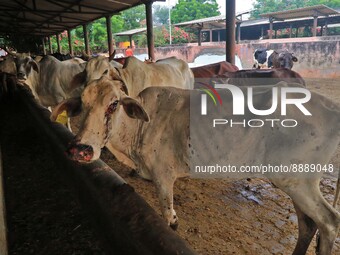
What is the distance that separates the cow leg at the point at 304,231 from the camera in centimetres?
242

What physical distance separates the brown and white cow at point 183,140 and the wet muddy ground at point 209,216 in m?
0.45

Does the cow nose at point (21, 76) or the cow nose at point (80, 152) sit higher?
the cow nose at point (21, 76)

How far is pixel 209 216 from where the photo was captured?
3.21m

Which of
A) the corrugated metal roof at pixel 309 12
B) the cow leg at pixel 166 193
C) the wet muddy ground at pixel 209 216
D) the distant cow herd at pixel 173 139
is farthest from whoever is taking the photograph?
the corrugated metal roof at pixel 309 12

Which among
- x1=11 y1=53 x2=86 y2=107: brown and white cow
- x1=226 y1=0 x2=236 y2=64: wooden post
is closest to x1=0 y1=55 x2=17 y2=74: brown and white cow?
x1=11 y1=53 x2=86 y2=107: brown and white cow

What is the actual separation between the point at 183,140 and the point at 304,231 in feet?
4.18

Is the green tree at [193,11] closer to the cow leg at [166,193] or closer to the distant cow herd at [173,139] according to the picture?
the distant cow herd at [173,139]

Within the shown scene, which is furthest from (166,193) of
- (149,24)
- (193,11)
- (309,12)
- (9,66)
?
(193,11)

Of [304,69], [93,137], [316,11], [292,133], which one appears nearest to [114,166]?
[93,137]

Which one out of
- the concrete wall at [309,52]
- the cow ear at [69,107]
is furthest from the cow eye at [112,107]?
the concrete wall at [309,52]

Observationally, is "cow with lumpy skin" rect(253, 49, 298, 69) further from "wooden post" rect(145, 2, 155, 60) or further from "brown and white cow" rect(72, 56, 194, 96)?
"brown and white cow" rect(72, 56, 194, 96)

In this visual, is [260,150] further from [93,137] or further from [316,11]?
[316,11]

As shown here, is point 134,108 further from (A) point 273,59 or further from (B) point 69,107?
(A) point 273,59

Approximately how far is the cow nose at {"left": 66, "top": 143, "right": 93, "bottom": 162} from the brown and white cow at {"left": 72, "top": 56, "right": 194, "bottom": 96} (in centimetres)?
156
